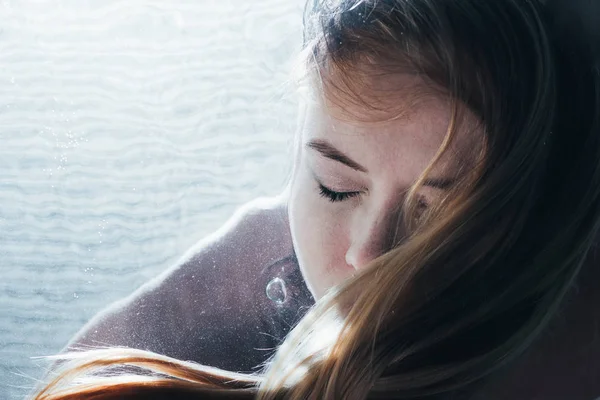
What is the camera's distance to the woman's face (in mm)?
603

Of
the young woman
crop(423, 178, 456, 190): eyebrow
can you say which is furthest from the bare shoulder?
crop(423, 178, 456, 190): eyebrow

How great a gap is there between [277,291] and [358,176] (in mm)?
128

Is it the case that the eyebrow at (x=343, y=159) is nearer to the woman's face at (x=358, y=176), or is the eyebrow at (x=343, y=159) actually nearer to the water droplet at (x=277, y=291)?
the woman's face at (x=358, y=176)

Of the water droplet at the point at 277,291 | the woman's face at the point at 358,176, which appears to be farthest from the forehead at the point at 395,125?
the water droplet at the point at 277,291

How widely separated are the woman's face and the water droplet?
25mm

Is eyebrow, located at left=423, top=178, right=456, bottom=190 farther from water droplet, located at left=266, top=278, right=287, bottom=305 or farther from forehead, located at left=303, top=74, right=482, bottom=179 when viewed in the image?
water droplet, located at left=266, top=278, right=287, bottom=305

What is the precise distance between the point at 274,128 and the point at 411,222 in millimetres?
141

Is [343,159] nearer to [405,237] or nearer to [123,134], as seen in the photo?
[405,237]

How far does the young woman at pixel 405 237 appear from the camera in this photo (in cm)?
60

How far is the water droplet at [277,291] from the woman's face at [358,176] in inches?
1.0

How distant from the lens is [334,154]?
24.3 inches

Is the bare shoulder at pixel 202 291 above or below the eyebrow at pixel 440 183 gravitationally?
below

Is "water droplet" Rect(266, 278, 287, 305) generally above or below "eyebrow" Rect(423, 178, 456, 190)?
below

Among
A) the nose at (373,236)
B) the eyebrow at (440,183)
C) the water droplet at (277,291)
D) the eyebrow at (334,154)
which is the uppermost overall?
the eyebrow at (334,154)
